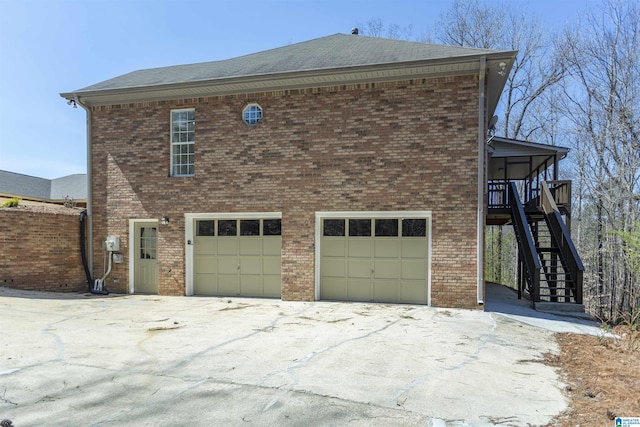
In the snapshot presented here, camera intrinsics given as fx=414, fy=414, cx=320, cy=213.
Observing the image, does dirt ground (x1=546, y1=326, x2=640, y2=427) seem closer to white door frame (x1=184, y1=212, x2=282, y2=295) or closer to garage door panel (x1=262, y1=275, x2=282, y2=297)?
garage door panel (x1=262, y1=275, x2=282, y2=297)

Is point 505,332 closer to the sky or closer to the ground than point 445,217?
closer to the ground

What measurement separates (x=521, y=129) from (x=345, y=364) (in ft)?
73.5

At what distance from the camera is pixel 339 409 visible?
13.1 ft

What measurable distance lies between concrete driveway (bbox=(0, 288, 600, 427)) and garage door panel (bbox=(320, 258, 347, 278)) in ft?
6.17

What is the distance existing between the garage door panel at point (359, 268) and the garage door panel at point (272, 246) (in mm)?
1895

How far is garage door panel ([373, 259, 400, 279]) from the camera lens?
10.2 metres

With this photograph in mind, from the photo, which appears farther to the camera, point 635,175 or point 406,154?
point 635,175

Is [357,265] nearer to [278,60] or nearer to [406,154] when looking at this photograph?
[406,154]

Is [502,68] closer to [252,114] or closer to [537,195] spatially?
[252,114]

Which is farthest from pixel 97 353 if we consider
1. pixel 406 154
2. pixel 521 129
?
pixel 521 129

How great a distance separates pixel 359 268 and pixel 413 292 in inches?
56.1

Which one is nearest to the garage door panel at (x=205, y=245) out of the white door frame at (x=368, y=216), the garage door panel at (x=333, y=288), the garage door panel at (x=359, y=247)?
the white door frame at (x=368, y=216)

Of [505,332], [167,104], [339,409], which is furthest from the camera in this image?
[167,104]

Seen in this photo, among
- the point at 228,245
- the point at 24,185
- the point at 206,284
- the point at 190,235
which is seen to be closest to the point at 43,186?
the point at 24,185
